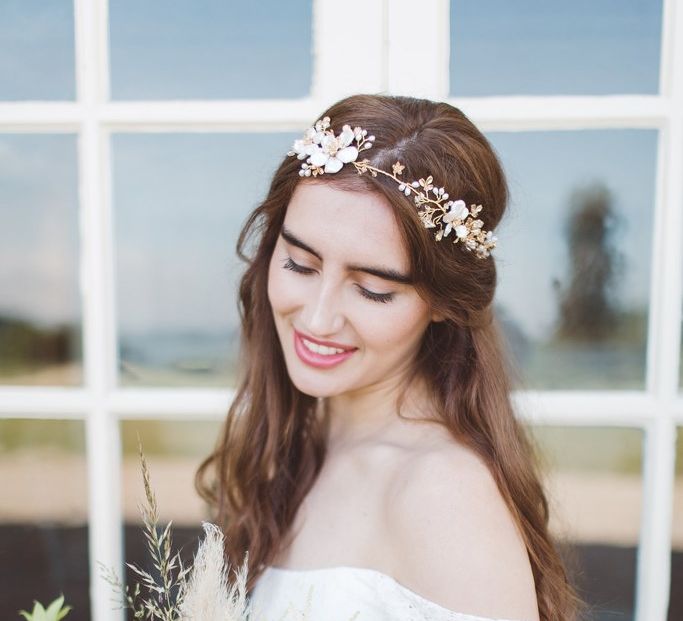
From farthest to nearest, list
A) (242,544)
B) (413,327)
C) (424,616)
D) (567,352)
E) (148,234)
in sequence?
(148,234)
(567,352)
(242,544)
(413,327)
(424,616)

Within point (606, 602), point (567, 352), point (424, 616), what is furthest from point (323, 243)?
point (606, 602)

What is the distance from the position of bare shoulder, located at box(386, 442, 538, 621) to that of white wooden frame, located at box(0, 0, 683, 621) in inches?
22.0

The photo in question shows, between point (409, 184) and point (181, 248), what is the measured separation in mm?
1249

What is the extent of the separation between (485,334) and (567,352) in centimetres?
76

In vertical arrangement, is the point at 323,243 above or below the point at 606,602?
above

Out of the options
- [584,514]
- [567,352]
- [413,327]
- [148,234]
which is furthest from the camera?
[584,514]

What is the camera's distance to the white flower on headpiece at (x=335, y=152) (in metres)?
1.17

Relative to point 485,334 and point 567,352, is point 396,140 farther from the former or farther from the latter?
point 567,352

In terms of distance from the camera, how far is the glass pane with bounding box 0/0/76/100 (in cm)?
177

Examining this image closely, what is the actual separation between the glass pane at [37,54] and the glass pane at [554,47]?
0.95m

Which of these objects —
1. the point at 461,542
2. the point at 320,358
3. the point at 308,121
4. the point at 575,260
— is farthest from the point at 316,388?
the point at 575,260

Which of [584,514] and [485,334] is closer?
[485,334]

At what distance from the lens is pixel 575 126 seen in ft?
5.34

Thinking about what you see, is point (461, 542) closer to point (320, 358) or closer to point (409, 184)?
point (320, 358)
